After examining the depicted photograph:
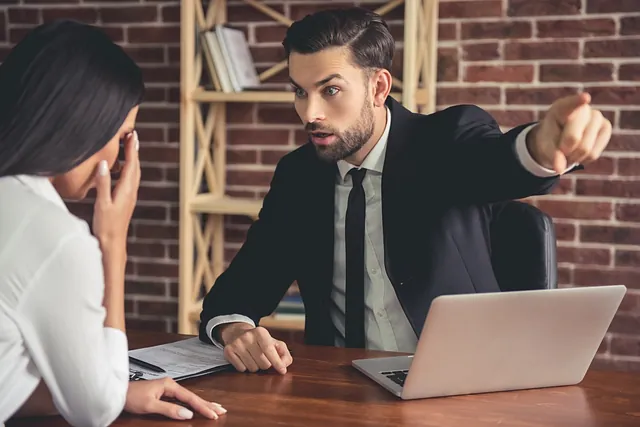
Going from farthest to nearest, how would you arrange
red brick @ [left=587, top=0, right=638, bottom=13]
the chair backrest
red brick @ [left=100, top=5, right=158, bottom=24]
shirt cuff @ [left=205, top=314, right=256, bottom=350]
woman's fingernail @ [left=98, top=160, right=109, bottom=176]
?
red brick @ [left=100, top=5, right=158, bottom=24]
red brick @ [left=587, top=0, right=638, bottom=13]
the chair backrest
shirt cuff @ [left=205, top=314, right=256, bottom=350]
woman's fingernail @ [left=98, top=160, right=109, bottom=176]

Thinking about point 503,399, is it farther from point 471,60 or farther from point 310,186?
point 471,60

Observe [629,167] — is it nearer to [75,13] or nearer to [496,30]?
[496,30]

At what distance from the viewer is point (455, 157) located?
1.85 metres

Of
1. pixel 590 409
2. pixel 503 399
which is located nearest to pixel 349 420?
pixel 503 399

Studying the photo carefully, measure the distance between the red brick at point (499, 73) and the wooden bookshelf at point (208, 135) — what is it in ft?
0.43

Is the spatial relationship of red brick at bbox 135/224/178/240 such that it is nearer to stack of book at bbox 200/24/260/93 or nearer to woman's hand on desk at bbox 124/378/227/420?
stack of book at bbox 200/24/260/93

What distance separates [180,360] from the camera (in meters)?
1.50

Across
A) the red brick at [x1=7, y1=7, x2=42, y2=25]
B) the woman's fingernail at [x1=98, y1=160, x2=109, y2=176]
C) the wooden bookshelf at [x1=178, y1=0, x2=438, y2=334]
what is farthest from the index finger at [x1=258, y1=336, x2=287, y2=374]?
the red brick at [x1=7, y1=7, x2=42, y2=25]

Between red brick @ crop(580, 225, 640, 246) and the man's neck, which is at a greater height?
the man's neck

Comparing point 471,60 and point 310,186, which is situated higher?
point 471,60

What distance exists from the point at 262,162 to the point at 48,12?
1076 millimetres

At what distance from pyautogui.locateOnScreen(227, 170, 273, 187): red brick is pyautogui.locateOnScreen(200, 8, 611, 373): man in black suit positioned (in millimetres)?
1108

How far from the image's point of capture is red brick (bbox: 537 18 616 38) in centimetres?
270

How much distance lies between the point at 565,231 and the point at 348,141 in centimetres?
123
